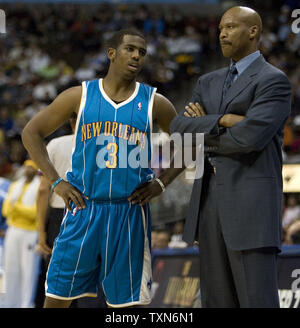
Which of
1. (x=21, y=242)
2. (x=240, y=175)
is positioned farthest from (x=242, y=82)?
(x=21, y=242)

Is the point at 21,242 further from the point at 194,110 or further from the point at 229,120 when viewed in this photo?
the point at 229,120

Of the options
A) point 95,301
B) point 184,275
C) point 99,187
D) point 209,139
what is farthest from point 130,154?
point 184,275

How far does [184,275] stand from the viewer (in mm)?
6238

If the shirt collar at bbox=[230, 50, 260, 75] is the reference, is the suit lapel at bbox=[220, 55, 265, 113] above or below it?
below

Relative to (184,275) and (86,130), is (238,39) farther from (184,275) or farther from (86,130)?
(184,275)

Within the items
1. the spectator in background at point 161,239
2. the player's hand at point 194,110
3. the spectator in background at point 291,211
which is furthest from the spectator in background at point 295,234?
the player's hand at point 194,110

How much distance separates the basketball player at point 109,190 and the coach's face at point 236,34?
0.56 meters

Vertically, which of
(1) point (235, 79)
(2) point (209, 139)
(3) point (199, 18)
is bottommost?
(2) point (209, 139)

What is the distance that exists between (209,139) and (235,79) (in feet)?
1.32

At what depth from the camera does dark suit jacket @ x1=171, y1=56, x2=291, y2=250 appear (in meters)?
3.41

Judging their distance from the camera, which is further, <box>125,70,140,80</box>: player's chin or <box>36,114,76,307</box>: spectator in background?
<box>36,114,76,307</box>: spectator in background

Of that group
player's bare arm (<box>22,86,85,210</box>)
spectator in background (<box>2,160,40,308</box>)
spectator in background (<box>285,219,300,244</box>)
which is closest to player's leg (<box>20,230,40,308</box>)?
spectator in background (<box>2,160,40,308</box>)

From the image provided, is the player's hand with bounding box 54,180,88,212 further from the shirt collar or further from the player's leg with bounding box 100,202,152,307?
the shirt collar

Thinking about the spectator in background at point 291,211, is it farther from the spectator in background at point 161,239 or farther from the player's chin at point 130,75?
the player's chin at point 130,75
